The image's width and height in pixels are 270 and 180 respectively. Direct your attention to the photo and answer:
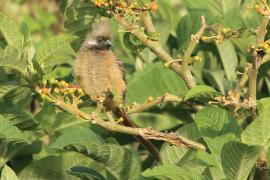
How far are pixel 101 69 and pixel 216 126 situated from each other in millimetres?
1662

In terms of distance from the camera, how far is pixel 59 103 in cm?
255

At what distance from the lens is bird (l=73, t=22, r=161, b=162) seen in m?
3.61

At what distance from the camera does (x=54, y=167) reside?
9.58ft

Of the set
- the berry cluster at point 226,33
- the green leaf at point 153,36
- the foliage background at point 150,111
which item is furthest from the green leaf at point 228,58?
the berry cluster at point 226,33

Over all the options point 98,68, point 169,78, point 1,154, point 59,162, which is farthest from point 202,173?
point 98,68

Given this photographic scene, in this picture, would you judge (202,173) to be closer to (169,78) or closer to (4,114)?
(4,114)

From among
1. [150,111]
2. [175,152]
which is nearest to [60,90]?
[175,152]

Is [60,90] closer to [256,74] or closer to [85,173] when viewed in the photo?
[85,173]

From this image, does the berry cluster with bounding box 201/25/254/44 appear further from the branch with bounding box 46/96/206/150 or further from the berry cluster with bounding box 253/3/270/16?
the branch with bounding box 46/96/206/150

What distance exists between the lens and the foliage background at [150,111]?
236cm

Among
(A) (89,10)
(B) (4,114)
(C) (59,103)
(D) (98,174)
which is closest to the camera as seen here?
(C) (59,103)

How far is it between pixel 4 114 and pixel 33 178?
0.98ft

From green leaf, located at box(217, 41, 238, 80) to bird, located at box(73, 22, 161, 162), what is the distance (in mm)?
521

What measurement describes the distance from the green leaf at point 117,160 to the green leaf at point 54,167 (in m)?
0.20
